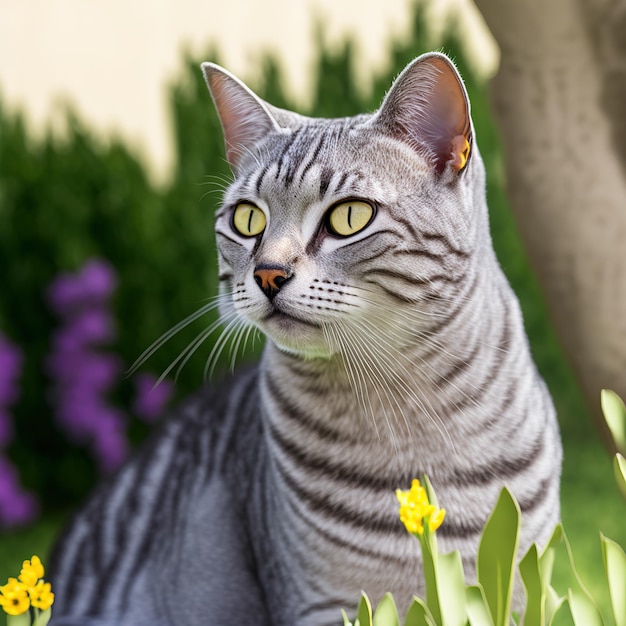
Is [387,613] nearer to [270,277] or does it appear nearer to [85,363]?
[270,277]

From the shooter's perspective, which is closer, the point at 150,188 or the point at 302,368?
the point at 302,368

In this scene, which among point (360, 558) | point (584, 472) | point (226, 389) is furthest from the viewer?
point (584, 472)

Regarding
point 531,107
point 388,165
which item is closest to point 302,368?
point 388,165

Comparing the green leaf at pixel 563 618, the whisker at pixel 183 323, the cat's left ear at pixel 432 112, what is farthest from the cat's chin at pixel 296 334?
the green leaf at pixel 563 618

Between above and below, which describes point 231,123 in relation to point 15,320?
above

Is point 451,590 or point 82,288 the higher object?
point 451,590

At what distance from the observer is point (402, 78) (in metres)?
1.33

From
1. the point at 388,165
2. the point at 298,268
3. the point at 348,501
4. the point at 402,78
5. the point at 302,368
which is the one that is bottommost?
the point at 348,501

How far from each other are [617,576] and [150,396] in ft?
7.38

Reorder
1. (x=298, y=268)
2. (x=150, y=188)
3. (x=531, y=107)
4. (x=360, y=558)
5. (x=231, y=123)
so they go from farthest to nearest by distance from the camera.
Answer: (x=150, y=188) < (x=531, y=107) < (x=231, y=123) < (x=360, y=558) < (x=298, y=268)

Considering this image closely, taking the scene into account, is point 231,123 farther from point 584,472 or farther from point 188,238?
point 584,472

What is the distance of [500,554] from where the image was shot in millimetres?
1169

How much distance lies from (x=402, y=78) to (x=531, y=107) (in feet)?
3.30

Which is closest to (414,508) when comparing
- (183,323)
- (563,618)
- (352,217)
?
(352,217)
